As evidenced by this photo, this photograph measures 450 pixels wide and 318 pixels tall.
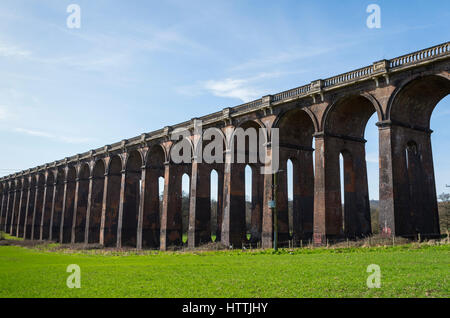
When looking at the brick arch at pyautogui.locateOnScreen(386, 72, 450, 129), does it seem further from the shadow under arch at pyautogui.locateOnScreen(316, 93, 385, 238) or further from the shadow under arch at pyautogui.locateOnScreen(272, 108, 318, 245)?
the shadow under arch at pyautogui.locateOnScreen(272, 108, 318, 245)

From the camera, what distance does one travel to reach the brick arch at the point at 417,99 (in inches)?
848

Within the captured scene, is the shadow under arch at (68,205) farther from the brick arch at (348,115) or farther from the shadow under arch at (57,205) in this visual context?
the brick arch at (348,115)

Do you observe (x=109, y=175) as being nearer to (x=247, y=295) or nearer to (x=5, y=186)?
(x=247, y=295)

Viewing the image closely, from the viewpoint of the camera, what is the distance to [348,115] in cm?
2652

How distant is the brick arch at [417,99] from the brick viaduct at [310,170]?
6 cm

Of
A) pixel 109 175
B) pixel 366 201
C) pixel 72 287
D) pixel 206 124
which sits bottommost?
pixel 72 287

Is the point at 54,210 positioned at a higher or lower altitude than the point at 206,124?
lower

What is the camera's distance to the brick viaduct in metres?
22.2

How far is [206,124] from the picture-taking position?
34.2 m

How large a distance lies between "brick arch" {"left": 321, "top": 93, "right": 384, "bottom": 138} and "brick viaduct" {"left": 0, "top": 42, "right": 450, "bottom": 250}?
0.07m

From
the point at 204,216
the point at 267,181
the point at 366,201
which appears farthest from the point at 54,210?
the point at 366,201

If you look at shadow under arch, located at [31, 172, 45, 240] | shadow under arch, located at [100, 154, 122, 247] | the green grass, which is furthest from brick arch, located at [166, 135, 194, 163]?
shadow under arch, located at [31, 172, 45, 240]
